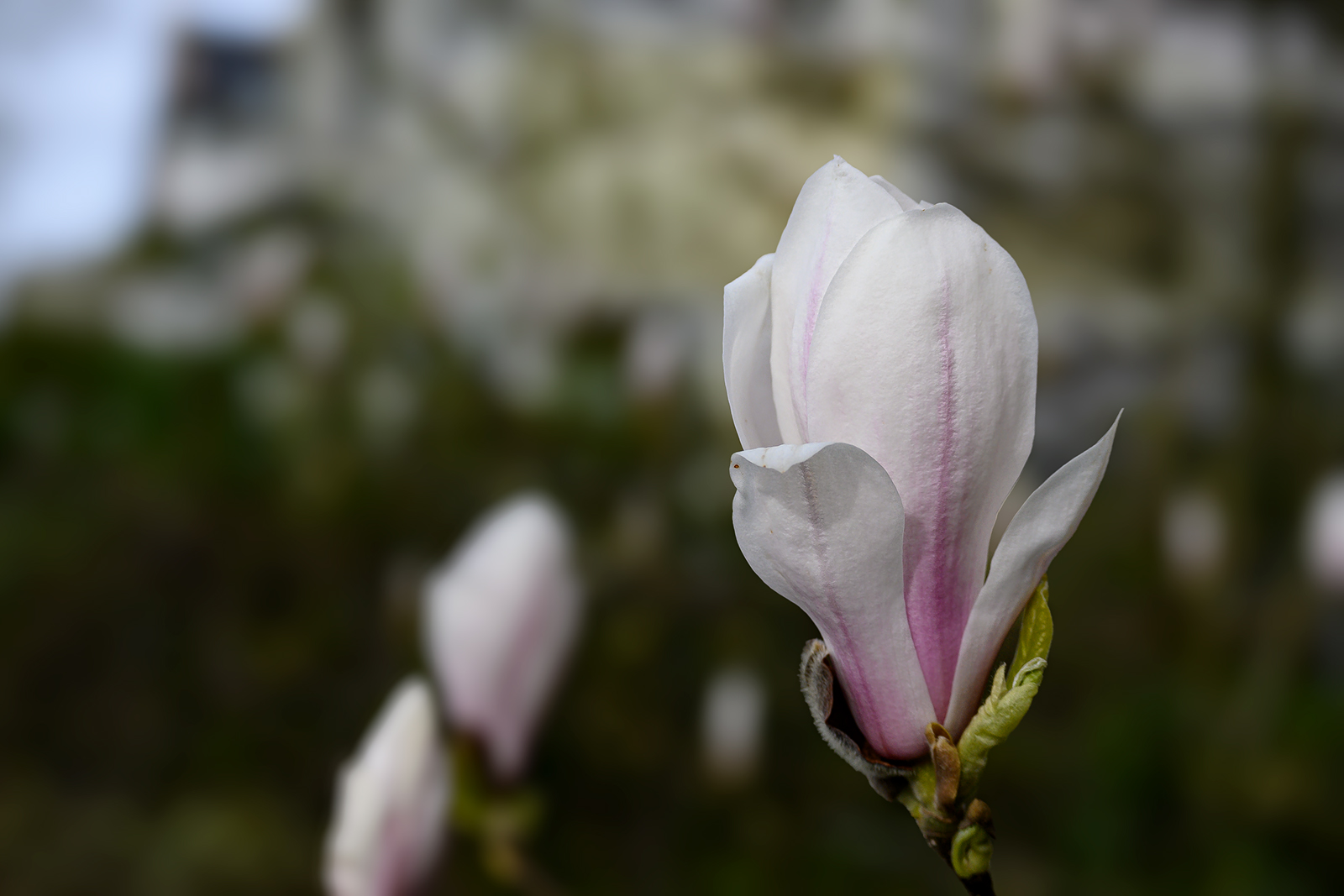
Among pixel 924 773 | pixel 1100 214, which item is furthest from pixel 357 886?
pixel 1100 214

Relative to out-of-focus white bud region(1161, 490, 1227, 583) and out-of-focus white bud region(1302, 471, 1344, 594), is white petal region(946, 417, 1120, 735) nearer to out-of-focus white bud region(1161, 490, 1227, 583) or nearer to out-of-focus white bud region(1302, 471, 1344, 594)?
out-of-focus white bud region(1302, 471, 1344, 594)

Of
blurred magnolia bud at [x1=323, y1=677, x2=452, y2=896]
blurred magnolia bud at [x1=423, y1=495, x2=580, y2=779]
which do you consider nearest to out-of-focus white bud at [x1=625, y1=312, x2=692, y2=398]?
blurred magnolia bud at [x1=423, y1=495, x2=580, y2=779]

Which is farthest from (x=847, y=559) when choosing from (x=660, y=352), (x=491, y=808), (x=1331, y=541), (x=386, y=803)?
(x=660, y=352)

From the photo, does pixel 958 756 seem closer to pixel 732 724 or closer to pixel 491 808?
pixel 491 808

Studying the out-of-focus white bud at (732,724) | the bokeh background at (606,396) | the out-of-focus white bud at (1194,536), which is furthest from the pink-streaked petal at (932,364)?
the out-of-focus white bud at (1194,536)

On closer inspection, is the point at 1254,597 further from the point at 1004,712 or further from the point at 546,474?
the point at 1004,712
